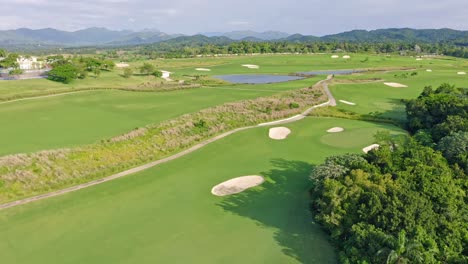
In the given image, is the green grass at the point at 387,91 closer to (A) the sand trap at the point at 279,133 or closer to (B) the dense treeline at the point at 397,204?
(A) the sand trap at the point at 279,133

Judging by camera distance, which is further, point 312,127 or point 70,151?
point 312,127

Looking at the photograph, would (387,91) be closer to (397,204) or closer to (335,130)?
(335,130)

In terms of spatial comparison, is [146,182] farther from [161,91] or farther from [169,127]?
[161,91]

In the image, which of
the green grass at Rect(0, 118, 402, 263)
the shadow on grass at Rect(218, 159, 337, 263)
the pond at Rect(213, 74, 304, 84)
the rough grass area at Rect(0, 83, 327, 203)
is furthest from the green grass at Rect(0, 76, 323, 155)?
the pond at Rect(213, 74, 304, 84)

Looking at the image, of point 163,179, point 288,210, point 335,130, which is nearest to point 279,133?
point 335,130

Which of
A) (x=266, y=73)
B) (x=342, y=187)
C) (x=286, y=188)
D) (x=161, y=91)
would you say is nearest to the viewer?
(x=342, y=187)

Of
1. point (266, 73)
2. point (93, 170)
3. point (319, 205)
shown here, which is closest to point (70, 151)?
point (93, 170)
